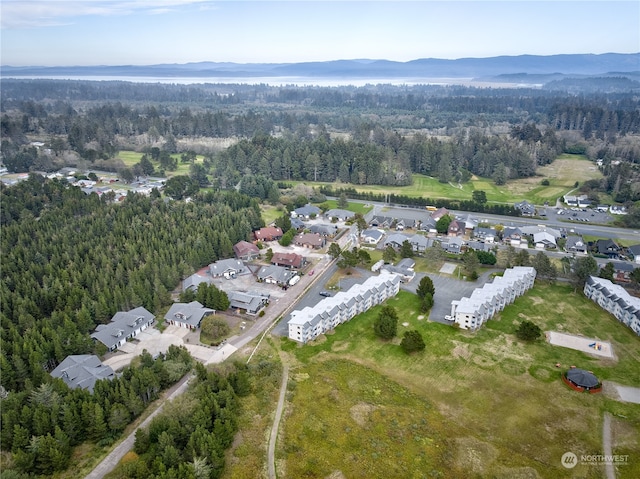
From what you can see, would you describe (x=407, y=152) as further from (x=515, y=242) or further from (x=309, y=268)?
(x=309, y=268)

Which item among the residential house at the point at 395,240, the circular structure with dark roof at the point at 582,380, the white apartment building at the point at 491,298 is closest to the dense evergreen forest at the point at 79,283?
the residential house at the point at 395,240

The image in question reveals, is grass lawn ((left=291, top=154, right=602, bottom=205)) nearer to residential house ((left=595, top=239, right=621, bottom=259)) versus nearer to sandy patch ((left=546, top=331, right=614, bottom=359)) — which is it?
residential house ((left=595, top=239, right=621, bottom=259))

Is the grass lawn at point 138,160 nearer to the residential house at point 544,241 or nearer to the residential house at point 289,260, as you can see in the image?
the residential house at point 289,260

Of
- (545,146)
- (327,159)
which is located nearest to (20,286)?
(327,159)

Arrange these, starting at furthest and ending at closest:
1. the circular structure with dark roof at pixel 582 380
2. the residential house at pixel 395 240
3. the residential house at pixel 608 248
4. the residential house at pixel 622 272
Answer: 1. the residential house at pixel 395 240
2. the residential house at pixel 608 248
3. the residential house at pixel 622 272
4. the circular structure with dark roof at pixel 582 380

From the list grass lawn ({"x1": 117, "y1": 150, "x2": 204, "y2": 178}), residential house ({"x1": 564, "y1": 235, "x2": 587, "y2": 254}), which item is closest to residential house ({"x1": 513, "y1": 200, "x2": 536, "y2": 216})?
residential house ({"x1": 564, "y1": 235, "x2": 587, "y2": 254})
